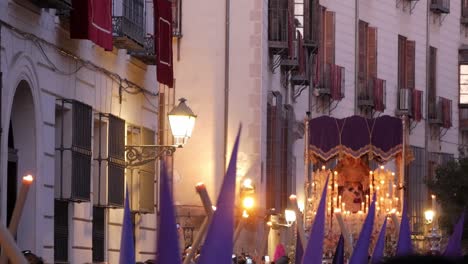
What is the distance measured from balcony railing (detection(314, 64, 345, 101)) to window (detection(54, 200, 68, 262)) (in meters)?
20.2

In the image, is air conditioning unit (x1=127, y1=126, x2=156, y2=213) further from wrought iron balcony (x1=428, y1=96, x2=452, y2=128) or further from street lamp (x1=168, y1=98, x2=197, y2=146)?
wrought iron balcony (x1=428, y1=96, x2=452, y2=128)

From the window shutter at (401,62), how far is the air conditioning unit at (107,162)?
988 inches

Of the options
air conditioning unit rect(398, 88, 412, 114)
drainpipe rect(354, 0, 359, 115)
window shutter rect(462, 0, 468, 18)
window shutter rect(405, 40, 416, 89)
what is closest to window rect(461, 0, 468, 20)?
window shutter rect(462, 0, 468, 18)

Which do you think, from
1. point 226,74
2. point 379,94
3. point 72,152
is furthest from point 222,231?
point 379,94

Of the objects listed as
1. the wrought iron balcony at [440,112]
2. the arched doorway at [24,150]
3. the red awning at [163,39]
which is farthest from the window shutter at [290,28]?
the arched doorway at [24,150]

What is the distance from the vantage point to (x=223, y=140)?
3012cm

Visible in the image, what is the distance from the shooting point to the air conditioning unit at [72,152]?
17.9m

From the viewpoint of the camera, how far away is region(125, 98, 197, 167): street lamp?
65.3 ft

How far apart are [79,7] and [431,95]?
29.9 metres

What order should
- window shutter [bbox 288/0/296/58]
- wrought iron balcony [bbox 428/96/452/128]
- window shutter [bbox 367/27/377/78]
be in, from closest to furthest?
1. window shutter [bbox 288/0/296/58]
2. window shutter [bbox 367/27/377/78]
3. wrought iron balcony [bbox 428/96/452/128]

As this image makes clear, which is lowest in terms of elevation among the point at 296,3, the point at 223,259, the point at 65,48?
the point at 223,259

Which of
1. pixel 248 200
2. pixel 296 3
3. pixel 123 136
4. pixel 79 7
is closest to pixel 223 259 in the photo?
pixel 79 7

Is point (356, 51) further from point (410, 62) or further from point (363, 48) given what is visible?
point (410, 62)

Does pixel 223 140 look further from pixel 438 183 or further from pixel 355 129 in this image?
pixel 438 183
